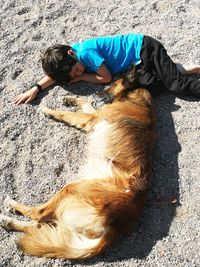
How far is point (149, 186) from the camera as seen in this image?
4.51 meters

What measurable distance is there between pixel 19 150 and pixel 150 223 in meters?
1.60

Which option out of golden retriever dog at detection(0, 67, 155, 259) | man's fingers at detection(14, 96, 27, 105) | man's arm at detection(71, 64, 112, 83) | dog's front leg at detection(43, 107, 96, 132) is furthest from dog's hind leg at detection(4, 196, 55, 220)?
man's arm at detection(71, 64, 112, 83)

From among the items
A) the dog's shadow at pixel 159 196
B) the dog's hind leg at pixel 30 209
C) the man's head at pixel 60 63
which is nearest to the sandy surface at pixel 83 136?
the dog's shadow at pixel 159 196

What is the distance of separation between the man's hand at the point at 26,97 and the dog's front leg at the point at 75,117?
0.26 metres

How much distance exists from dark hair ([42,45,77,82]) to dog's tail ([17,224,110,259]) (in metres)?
1.84

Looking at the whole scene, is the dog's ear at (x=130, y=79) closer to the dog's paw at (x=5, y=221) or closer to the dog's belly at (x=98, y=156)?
the dog's belly at (x=98, y=156)

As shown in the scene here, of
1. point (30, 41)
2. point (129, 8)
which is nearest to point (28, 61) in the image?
point (30, 41)

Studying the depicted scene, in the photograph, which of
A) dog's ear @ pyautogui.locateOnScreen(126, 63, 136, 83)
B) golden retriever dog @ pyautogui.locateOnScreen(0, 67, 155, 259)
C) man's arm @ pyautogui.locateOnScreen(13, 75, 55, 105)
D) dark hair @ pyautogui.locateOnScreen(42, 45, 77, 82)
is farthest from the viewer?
man's arm @ pyautogui.locateOnScreen(13, 75, 55, 105)

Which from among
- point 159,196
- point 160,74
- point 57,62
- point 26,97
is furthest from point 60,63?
point 159,196

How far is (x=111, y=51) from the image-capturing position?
215 inches

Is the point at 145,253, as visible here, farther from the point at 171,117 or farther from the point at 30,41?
the point at 30,41

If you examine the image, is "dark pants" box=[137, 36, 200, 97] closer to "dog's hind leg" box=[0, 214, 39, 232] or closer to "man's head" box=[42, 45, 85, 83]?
"man's head" box=[42, 45, 85, 83]

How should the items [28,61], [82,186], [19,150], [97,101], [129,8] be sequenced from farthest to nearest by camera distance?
1. [129,8]
2. [28,61]
3. [97,101]
4. [19,150]
5. [82,186]

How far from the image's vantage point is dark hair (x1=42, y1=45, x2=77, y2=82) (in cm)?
526
